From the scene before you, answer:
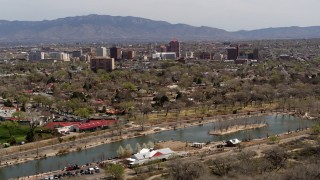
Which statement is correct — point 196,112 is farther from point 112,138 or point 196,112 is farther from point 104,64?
point 104,64

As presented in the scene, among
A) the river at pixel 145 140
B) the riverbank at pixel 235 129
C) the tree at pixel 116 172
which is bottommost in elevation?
the river at pixel 145 140

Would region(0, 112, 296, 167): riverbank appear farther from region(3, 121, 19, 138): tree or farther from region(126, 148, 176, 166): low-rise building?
region(126, 148, 176, 166): low-rise building

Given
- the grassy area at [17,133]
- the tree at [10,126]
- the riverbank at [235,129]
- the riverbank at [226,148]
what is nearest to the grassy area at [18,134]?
the grassy area at [17,133]

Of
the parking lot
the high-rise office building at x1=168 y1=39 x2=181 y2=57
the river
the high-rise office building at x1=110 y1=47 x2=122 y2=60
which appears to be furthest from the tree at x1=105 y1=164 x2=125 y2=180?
the high-rise office building at x1=168 y1=39 x2=181 y2=57

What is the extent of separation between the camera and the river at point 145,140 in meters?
20.3

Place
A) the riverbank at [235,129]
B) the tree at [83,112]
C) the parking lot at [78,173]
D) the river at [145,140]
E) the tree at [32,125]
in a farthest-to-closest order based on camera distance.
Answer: the tree at [83,112], the riverbank at [235,129], the tree at [32,125], the river at [145,140], the parking lot at [78,173]

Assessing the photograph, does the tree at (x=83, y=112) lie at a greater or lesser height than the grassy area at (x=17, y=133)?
greater

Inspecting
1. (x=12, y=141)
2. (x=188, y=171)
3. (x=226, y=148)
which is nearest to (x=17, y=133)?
(x=12, y=141)

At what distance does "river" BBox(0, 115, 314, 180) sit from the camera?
Result: 20281 mm

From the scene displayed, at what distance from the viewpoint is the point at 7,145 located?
23.1 m

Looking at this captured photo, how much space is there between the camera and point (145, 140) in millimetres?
25641

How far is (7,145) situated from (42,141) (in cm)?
174

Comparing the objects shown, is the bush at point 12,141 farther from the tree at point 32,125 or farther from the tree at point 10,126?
the tree at point 10,126

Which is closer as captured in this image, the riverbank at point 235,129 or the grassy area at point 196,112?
the riverbank at point 235,129
